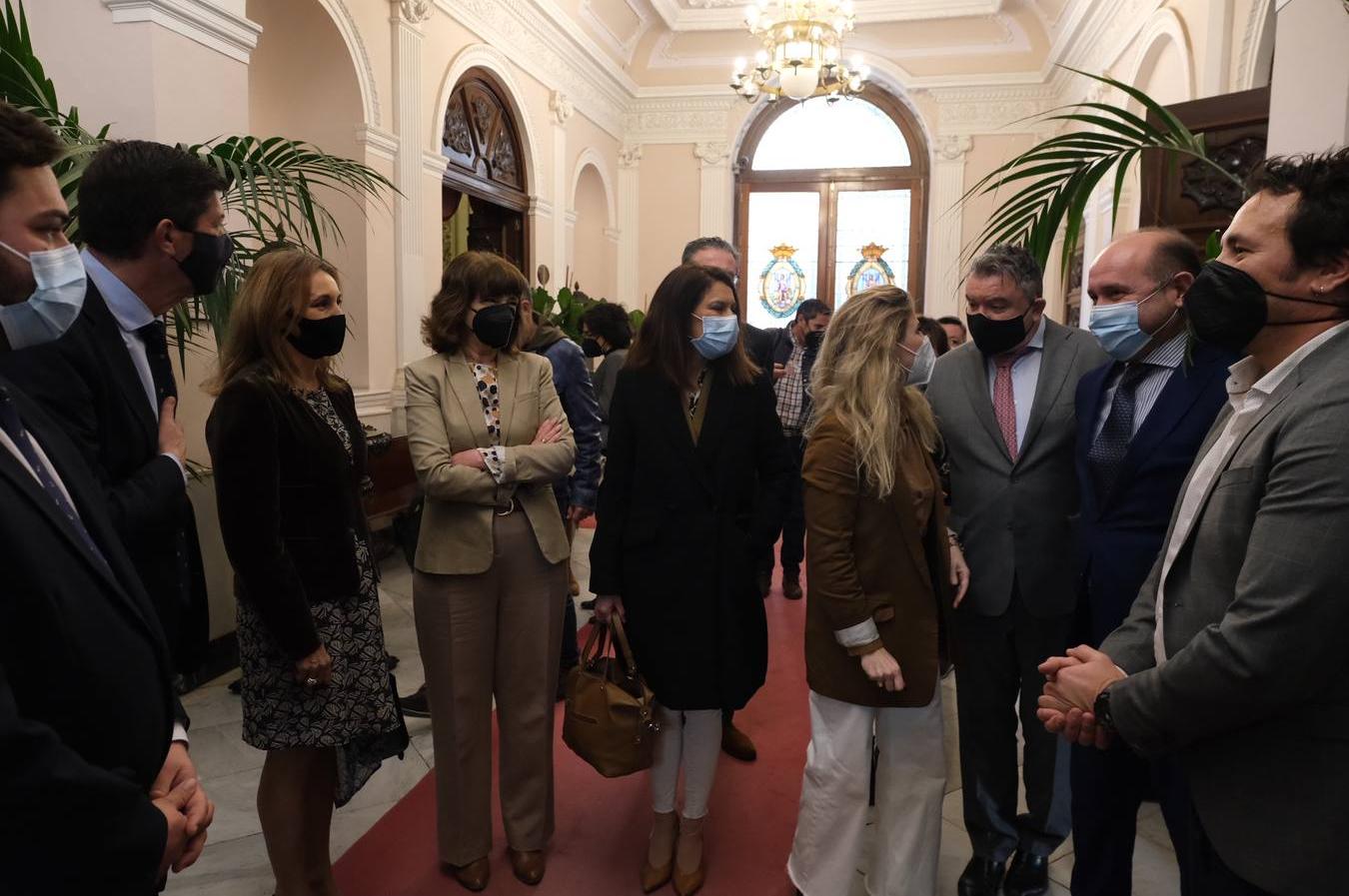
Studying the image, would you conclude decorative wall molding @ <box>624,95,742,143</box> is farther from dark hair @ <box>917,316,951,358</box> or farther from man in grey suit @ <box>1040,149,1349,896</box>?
man in grey suit @ <box>1040,149,1349,896</box>

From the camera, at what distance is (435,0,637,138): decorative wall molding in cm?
721

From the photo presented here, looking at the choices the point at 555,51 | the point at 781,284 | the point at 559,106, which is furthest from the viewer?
the point at 781,284

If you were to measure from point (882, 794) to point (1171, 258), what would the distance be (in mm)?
1512

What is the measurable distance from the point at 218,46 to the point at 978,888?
15.2 feet

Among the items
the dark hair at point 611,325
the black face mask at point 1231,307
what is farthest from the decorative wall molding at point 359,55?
the black face mask at point 1231,307

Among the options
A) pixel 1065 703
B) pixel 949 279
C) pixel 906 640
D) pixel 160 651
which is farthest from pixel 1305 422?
pixel 949 279

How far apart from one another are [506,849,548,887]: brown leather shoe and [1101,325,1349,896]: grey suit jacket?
173 cm

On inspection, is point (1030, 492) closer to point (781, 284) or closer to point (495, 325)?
point (495, 325)

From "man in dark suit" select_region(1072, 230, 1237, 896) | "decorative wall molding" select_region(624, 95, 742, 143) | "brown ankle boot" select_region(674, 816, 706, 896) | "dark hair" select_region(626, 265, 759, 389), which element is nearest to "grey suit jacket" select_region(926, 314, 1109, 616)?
"man in dark suit" select_region(1072, 230, 1237, 896)

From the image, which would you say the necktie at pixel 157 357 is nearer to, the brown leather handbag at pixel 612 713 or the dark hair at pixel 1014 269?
the brown leather handbag at pixel 612 713

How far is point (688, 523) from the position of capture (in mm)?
2293

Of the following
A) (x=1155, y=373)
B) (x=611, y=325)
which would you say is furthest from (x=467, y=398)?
(x=611, y=325)

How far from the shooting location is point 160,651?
3.99 ft

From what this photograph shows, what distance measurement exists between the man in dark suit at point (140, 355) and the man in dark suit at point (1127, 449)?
1.98 meters
